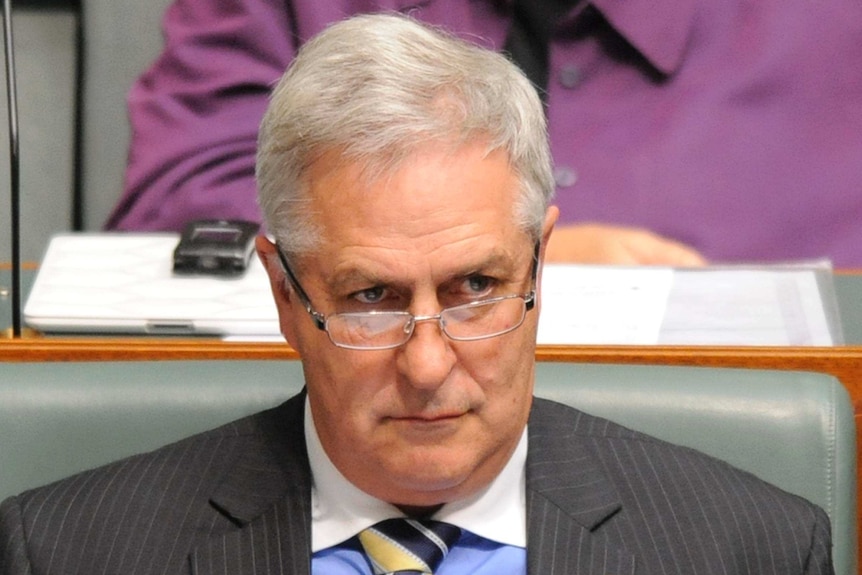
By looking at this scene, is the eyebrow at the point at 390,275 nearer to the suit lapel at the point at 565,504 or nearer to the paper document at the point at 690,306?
the suit lapel at the point at 565,504

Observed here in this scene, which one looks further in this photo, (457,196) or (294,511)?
(294,511)

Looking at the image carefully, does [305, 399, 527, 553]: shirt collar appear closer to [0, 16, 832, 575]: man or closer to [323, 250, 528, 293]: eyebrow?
[0, 16, 832, 575]: man

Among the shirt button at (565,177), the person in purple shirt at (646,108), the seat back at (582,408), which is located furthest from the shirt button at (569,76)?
the seat back at (582,408)

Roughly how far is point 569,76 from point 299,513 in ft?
3.90

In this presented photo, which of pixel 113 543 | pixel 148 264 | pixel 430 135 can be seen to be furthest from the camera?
pixel 148 264

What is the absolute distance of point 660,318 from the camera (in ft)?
5.14

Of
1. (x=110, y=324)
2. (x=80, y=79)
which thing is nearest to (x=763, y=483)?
(x=110, y=324)

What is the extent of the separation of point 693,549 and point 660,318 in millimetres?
349

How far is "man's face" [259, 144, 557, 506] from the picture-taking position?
1.15 metres

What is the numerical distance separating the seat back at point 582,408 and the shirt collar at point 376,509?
118 mm

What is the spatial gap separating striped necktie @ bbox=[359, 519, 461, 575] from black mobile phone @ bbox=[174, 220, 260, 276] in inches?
19.2

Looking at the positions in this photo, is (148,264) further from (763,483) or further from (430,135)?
(763,483)

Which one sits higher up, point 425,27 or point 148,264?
point 425,27

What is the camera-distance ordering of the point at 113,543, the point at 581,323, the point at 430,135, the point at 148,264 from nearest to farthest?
the point at 430,135 → the point at 113,543 → the point at 581,323 → the point at 148,264
